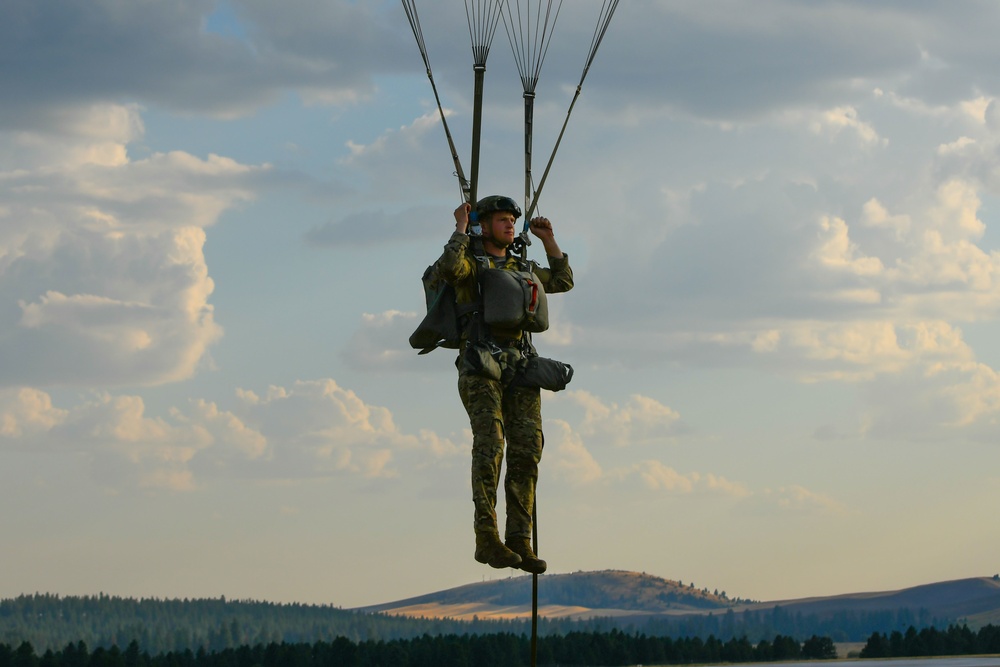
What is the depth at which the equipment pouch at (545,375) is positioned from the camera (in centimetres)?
2194

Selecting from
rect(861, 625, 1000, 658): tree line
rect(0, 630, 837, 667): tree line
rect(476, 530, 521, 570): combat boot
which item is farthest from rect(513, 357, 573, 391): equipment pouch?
rect(0, 630, 837, 667): tree line

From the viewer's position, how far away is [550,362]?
22.1m

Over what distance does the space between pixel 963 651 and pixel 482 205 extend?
153 ft

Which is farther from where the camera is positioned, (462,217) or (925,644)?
(925,644)

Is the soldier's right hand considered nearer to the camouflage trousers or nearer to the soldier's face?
the soldier's face

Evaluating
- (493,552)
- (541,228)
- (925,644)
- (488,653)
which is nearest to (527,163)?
(541,228)

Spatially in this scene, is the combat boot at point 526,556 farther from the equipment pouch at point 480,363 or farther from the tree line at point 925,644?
the tree line at point 925,644

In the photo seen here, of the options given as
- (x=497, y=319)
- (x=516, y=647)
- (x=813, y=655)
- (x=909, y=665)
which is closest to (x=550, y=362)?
(x=497, y=319)

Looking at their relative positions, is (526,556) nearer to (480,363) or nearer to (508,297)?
(480,363)

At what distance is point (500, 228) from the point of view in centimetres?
2205

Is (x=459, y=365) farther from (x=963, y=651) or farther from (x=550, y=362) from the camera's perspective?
(x=963, y=651)

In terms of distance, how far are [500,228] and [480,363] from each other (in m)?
2.04

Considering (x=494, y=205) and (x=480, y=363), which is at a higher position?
(x=494, y=205)

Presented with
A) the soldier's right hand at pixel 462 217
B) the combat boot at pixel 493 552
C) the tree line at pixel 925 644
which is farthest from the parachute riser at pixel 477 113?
Answer: the tree line at pixel 925 644
